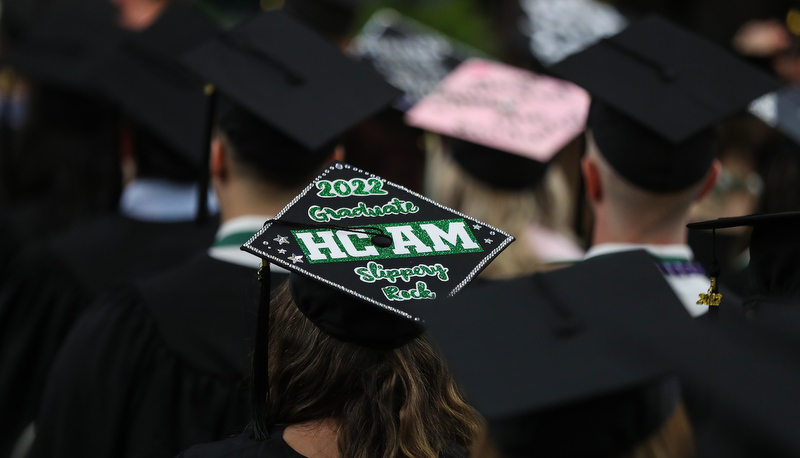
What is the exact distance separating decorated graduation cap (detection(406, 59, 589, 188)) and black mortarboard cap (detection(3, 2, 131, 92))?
4.90 feet

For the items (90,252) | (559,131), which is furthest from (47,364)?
A: (559,131)

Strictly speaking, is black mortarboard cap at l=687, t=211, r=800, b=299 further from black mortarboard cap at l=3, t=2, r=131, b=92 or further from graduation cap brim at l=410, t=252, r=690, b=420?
black mortarboard cap at l=3, t=2, r=131, b=92

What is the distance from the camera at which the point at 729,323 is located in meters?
1.38

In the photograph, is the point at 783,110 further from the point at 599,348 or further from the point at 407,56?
the point at 599,348

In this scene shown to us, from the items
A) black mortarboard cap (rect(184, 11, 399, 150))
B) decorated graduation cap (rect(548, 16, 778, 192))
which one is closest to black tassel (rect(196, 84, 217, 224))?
black mortarboard cap (rect(184, 11, 399, 150))

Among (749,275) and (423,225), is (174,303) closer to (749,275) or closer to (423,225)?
(423,225)

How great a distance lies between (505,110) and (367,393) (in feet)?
7.66

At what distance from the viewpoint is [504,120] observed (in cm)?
375

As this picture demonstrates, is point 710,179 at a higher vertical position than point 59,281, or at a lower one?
higher

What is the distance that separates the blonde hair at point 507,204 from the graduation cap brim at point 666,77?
839 millimetres

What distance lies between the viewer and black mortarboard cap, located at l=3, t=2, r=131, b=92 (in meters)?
4.10

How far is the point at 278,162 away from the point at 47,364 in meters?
1.25

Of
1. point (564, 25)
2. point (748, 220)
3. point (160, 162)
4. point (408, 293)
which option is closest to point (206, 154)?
point (160, 162)

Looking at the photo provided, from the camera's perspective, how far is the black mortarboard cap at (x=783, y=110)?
3.56 meters
